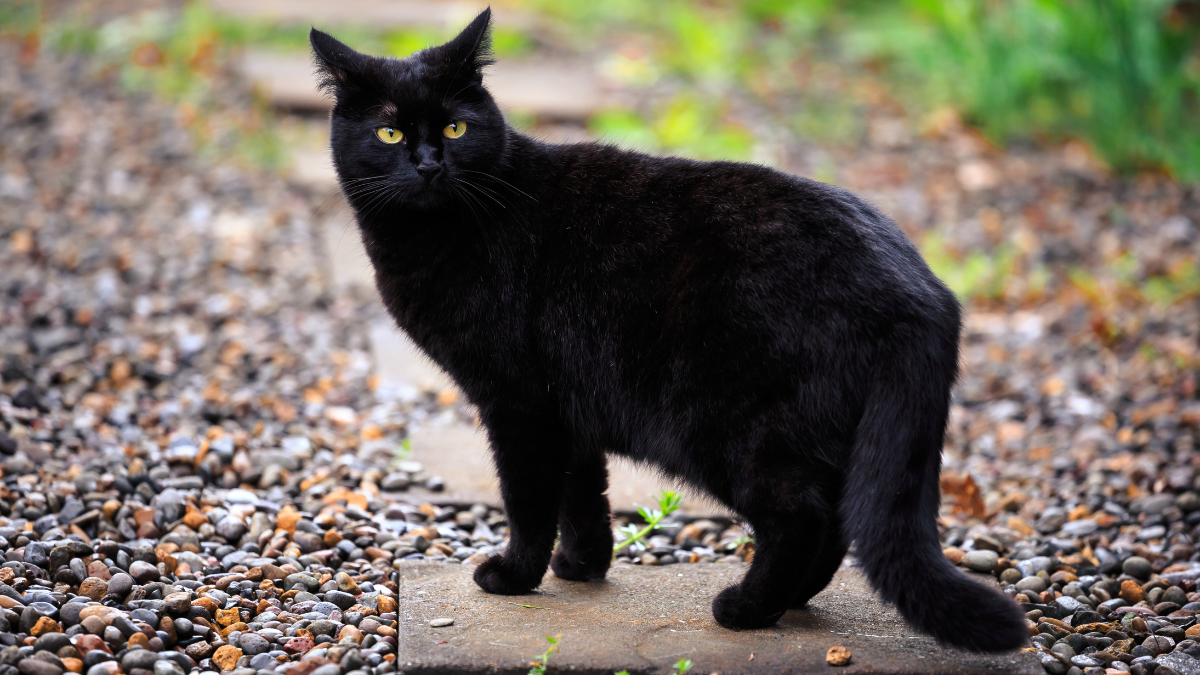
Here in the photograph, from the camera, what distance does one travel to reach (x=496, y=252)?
2488mm

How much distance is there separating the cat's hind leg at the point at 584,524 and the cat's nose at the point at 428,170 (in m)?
0.78

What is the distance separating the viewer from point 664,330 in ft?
7.47

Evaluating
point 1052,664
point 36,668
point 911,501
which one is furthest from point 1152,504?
point 36,668

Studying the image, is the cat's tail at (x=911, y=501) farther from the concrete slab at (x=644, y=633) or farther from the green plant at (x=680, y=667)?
→ the green plant at (x=680, y=667)

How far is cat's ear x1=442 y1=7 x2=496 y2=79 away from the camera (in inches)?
101

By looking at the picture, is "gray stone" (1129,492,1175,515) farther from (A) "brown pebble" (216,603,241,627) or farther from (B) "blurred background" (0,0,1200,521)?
(A) "brown pebble" (216,603,241,627)

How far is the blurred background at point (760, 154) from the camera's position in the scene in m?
4.14

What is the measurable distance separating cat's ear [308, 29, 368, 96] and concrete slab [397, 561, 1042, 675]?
1.24m

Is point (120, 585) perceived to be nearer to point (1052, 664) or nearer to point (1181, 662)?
point (1052, 664)

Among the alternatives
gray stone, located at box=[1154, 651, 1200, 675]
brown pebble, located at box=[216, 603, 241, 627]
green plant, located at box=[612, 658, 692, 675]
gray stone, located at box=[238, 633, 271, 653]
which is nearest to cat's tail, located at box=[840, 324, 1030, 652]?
green plant, located at box=[612, 658, 692, 675]

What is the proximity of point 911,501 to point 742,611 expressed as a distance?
18.1 inches

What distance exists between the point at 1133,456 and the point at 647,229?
2183 mm

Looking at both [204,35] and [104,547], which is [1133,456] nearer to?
[104,547]

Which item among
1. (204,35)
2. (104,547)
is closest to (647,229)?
(104,547)
